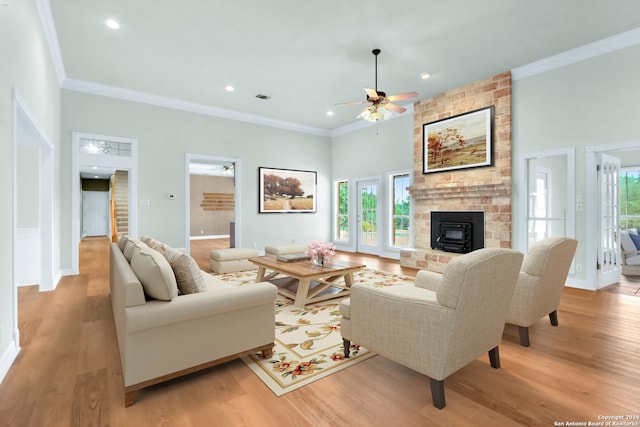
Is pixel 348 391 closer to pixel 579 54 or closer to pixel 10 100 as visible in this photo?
pixel 10 100

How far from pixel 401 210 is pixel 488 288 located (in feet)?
17.4

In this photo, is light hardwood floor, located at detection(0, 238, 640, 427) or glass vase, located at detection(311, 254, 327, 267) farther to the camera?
glass vase, located at detection(311, 254, 327, 267)

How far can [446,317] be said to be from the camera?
171cm

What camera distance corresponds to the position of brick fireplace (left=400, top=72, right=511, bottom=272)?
5.09m

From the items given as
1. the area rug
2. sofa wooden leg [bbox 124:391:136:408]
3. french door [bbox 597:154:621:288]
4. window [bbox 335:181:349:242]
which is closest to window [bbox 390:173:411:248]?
window [bbox 335:181:349:242]

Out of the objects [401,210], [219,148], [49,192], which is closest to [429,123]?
[401,210]

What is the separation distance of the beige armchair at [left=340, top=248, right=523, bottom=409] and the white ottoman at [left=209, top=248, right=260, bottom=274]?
3700 millimetres

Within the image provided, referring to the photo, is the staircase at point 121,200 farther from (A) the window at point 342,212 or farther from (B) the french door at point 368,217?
(B) the french door at point 368,217

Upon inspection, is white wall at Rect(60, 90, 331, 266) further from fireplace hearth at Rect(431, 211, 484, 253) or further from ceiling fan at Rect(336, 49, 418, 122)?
ceiling fan at Rect(336, 49, 418, 122)

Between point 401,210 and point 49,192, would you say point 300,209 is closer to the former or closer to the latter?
point 401,210

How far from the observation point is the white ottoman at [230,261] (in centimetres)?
536

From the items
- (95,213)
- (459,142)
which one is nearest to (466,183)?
(459,142)

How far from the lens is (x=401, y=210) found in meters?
7.05

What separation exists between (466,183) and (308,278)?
3.66 metres
